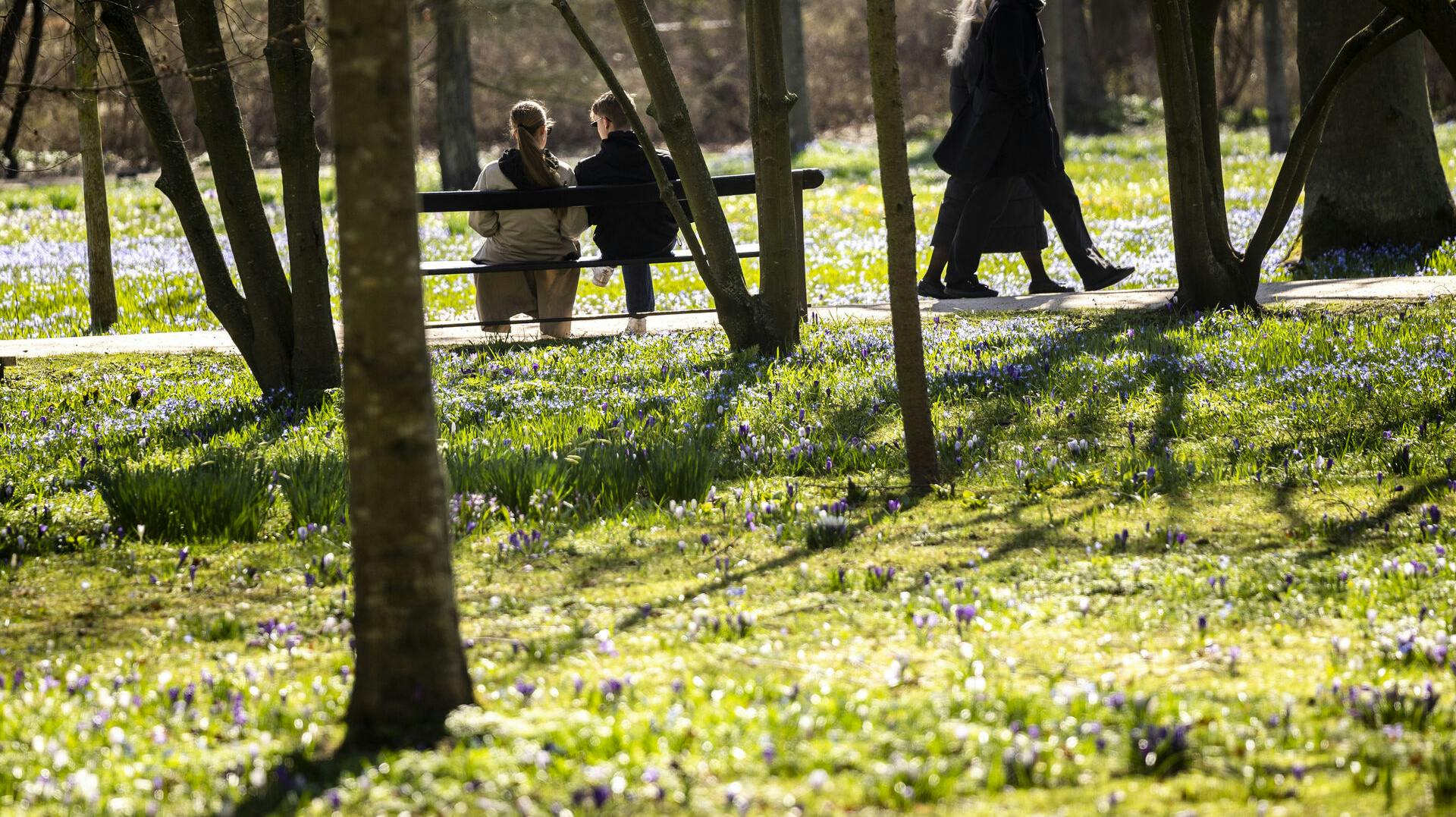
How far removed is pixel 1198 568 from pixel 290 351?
4947 mm

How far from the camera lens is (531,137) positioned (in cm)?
914

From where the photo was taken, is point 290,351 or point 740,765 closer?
point 740,765

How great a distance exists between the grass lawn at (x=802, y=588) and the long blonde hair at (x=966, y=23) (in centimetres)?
282

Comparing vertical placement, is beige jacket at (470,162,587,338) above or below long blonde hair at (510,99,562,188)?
below

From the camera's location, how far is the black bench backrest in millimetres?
8836

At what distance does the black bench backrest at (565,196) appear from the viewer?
8836 millimetres

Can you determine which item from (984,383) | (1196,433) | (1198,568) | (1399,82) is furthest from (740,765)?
(1399,82)

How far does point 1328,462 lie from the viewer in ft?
17.8

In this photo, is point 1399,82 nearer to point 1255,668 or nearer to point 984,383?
point 984,383

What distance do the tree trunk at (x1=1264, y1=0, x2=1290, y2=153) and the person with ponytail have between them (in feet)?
55.9

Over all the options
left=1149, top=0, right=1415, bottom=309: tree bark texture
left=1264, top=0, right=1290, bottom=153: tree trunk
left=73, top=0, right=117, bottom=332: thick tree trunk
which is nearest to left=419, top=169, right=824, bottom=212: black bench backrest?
left=1149, top=0, right=1415, bottom=309: tree bark texture

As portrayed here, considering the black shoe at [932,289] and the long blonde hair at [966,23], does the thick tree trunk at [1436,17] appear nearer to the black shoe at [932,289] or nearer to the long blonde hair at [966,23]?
the long blonde hair at [966,23]

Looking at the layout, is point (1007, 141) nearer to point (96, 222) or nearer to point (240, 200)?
point (240, 200)

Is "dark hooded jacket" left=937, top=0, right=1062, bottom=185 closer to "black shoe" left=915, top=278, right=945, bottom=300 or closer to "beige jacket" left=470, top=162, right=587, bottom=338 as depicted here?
"black shoe" left=915, top=278, right=945, bottom=300
